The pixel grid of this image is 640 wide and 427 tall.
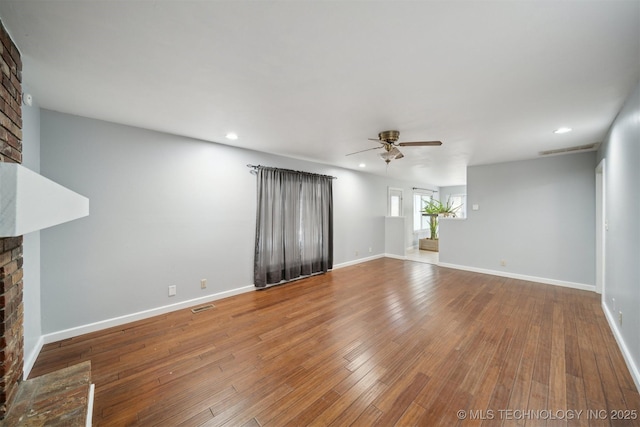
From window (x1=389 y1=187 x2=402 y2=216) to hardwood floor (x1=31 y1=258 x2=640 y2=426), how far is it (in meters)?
3.99

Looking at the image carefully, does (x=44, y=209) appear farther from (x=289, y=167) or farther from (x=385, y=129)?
(x=289, y=167)

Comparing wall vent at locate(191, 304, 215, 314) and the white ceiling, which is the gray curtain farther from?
the white ceiling

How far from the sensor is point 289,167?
452 centimetres

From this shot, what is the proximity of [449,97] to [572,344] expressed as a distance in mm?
2714

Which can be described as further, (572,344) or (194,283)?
(194,283)

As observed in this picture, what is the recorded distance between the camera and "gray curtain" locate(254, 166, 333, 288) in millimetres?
4043

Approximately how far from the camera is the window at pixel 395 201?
7168 millimetres

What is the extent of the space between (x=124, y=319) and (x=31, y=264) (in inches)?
41.0

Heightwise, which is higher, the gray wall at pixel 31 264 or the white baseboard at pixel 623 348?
the gray wall at pixel 31 264

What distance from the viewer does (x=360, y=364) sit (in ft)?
6.83

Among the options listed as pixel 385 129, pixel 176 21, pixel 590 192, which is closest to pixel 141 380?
pixel 176 21

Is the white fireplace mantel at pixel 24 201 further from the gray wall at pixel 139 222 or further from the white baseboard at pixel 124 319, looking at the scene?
the white baseboard at pixel 124 319

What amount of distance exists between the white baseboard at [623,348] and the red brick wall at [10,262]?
406cm

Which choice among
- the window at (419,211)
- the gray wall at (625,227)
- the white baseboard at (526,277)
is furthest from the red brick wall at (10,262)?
the window at (419,211)
